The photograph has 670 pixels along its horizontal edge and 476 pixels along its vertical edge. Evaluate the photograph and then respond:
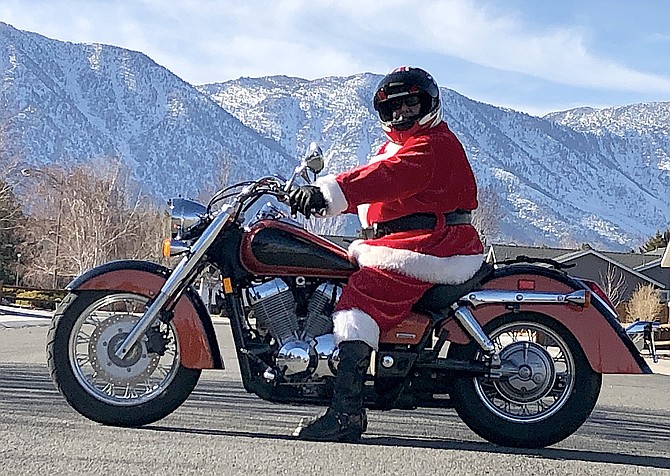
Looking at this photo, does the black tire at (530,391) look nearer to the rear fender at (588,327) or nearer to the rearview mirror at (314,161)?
the rear fender at (588,327)

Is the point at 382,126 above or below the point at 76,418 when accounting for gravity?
above

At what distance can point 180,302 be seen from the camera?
5152mm

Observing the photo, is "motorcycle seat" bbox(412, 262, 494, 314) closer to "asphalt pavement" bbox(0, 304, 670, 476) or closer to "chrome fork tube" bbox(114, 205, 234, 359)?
"asphalt pavement" bbox(0, 304, 670, 476)

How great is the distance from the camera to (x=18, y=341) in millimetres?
14148

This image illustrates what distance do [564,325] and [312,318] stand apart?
120 centimetres

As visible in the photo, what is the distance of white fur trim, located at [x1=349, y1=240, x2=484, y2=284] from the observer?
4.99m

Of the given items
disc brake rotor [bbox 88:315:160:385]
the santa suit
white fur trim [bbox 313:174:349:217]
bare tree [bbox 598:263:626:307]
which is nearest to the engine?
the santa suit

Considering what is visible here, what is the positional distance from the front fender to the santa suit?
645 millimetres

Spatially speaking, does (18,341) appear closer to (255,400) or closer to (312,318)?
(255,400)

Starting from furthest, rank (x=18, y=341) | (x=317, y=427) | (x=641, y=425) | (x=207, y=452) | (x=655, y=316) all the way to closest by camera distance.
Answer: (x=655, y=316) → (x=18, y=341) → (x=641, y=425) → (x=317, y=427) → (x=207, y=452)

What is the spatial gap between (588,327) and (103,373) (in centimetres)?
234

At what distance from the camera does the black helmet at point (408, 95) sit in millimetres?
5047

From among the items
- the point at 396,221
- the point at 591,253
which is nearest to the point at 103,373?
the point at 396,221

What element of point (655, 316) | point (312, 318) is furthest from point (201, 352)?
point (655, 316)
